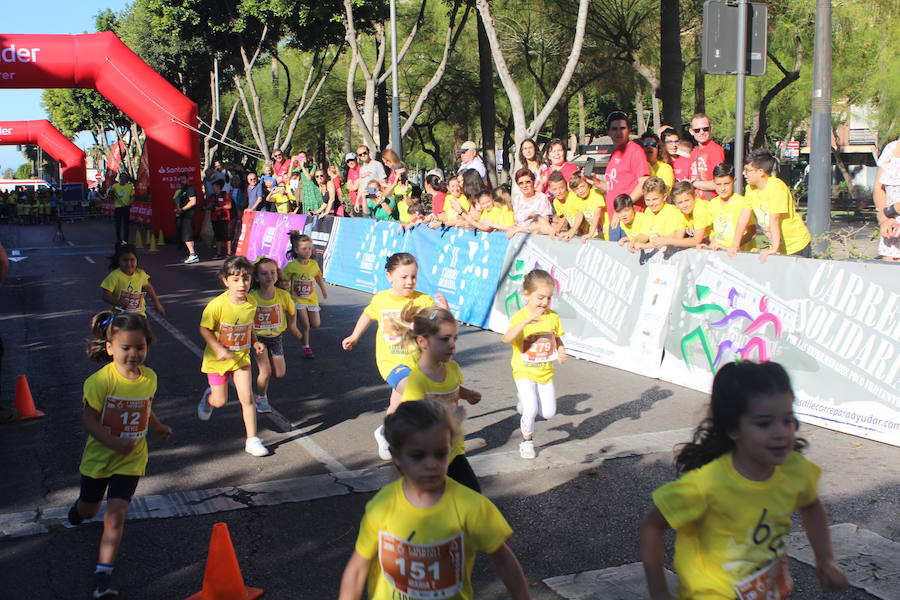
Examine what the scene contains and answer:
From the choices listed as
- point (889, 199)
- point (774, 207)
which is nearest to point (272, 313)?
point (774, 207)

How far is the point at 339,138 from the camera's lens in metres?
63.5

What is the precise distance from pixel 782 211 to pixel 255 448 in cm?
522

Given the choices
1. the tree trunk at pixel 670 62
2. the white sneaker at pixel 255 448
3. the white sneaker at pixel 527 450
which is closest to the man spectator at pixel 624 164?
the white sneaker at pixel 527 450

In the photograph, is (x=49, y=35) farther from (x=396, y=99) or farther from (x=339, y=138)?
(x=339, y=138)

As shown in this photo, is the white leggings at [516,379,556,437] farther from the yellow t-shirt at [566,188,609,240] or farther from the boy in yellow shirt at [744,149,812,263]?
the yellow t-shirt at [566,188,609,240]

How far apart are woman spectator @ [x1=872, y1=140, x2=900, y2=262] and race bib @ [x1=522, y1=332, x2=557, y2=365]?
4.46m

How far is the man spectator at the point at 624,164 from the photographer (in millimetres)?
10844

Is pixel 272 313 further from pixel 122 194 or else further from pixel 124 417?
pixel 122 194

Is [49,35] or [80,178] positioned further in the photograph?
[80,178]

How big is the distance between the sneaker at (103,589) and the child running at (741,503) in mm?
2805

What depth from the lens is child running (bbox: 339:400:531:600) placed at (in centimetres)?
295

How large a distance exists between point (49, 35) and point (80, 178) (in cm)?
3771

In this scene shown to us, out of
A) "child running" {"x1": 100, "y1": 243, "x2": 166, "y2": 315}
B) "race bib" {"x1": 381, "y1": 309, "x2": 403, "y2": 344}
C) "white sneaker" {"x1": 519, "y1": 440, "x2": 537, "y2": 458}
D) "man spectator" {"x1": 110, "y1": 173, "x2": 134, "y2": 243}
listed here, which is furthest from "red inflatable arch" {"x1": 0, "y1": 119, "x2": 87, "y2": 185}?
"white sneaker" {"x1": 519, "y1": 440, "x2": 537, "y2": 458}

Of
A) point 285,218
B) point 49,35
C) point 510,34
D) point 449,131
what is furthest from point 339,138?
point 285,218
